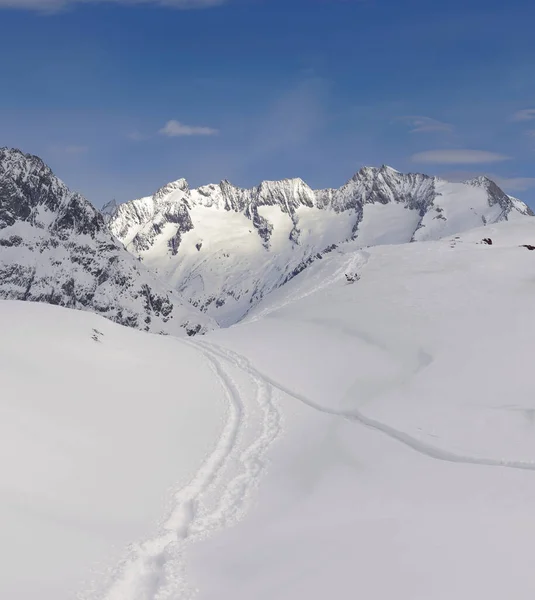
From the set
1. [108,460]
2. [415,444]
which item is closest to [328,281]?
[415,444]

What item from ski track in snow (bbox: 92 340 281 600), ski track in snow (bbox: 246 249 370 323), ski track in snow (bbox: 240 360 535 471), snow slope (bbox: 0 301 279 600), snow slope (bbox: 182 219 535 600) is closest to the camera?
snow slope (bbox: 182 219 535 600)

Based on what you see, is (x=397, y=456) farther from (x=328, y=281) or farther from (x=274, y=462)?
(x=328, y=281)

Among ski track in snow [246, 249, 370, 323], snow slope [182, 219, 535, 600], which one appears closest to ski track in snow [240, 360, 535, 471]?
snow slope [182, 219, 535, 600]

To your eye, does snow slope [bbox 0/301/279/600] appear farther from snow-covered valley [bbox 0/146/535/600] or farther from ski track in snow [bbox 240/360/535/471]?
ski track in snow [bbox 240/360/535/471]

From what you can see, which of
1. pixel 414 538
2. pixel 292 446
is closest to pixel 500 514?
pixel 414 538

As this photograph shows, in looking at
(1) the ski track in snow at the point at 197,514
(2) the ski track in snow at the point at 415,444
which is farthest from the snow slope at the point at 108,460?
(2) the ski track in snow at the point at 415,444

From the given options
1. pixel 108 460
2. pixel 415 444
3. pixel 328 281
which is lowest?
pixel 108 460
